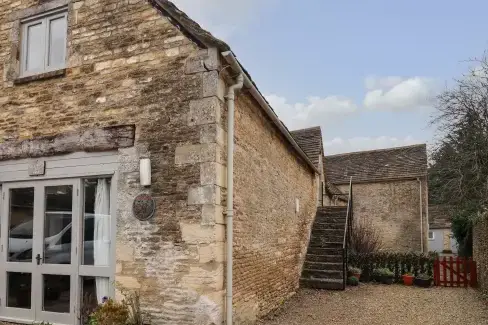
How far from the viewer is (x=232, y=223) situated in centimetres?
661

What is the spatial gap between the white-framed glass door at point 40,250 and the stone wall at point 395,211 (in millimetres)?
20624

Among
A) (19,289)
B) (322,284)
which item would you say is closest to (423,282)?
(322,284)

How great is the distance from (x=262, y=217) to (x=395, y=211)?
18565 mm

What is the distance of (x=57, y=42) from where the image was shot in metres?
7.74

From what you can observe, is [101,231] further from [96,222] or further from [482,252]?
[482,252]

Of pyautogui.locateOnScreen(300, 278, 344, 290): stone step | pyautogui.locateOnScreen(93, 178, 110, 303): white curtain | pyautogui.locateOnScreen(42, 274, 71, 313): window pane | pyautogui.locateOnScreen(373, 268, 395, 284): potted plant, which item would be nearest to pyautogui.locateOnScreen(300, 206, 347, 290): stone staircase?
pyautogui.locateOnScreen(300, 278, 344, 290): stone step

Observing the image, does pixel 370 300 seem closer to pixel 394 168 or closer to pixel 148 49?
pixel 148 49

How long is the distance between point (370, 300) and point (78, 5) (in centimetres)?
906

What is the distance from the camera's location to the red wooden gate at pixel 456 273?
13.4m

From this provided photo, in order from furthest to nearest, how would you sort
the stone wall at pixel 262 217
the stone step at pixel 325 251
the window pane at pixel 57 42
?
the stone step at pixel 325 251 → the window pane at pixel 57 42 → the stone wall at pixel 262 217

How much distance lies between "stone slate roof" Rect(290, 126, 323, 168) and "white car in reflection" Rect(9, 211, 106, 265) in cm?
1014

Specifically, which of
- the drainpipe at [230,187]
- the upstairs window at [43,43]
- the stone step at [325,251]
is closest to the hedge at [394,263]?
the stone step at [325,251]

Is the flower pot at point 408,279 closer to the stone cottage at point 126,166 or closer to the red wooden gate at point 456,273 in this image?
the red wooden gate at point 456,273

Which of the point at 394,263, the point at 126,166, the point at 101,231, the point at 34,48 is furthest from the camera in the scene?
the point at 394,263
